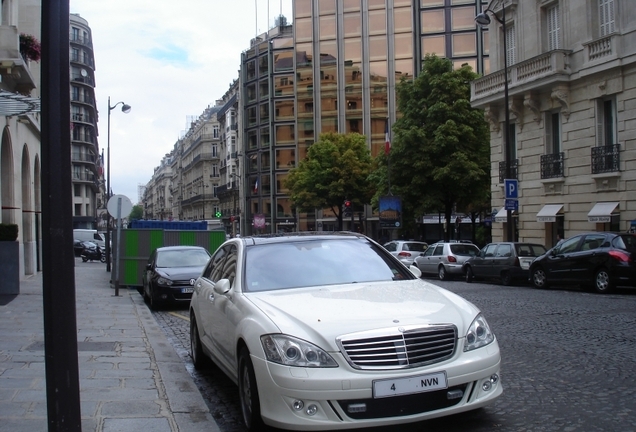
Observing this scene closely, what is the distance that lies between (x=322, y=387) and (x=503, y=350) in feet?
15.0

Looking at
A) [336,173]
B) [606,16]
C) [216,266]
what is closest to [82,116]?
[336,173]

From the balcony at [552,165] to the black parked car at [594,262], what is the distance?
8.56 metres

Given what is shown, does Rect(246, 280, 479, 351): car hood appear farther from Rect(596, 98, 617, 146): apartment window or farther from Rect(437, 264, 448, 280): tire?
Rect(596, 98, 617, 146): apartment window

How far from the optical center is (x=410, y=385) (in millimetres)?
4559

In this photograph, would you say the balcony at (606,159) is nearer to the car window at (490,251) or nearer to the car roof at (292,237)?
the car window at (490,251)

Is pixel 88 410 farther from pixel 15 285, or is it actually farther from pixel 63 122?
pixel 15 285

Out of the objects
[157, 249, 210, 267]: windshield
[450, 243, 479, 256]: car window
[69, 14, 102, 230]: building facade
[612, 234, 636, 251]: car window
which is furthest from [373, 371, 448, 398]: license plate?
[69, 14, 102, 230]: building facade

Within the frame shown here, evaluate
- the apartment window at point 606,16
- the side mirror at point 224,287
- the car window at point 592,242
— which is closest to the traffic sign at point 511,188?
the apartment window at point 606,16

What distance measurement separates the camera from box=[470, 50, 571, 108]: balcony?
87.7ft

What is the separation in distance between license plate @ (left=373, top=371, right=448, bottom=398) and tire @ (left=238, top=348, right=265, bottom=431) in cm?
94

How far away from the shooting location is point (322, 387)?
4477 millimetres

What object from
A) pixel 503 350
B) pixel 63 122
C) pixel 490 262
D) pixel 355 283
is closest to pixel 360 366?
pixel 355 283

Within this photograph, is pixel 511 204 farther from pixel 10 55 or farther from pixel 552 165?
pixel 10 55

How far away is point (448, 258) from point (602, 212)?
233 inches
